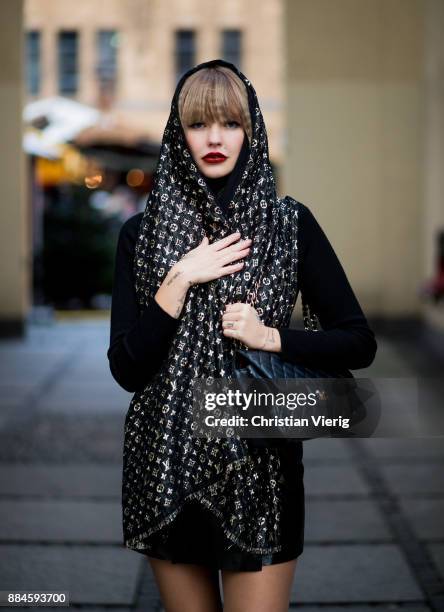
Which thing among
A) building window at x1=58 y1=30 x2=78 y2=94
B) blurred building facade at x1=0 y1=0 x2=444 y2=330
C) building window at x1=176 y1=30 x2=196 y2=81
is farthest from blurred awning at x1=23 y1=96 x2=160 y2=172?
building window at x1=176 y1=30 x2=196 y2=81

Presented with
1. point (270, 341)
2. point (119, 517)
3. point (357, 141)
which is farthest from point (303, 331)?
point (357, 141)

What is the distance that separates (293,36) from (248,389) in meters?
10.3

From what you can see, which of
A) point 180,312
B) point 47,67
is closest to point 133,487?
point 180,312

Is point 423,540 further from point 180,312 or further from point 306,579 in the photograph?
point 180,312

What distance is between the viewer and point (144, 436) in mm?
2098

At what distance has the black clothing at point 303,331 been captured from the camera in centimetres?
205

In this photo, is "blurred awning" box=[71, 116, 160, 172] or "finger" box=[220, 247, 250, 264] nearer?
"finger" box=[220, 247, 250, 264]

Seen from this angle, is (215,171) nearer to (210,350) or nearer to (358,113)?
(210,350)

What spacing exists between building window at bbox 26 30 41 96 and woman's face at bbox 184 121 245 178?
976 inches

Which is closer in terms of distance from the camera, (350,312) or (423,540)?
(350,312)

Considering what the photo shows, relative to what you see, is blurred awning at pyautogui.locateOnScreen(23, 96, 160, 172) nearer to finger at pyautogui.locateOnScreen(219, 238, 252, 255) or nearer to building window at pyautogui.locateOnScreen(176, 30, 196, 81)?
building window at pyautogui.locateOnScreen(176, 30, 196, 81)

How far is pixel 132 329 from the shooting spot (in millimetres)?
2092

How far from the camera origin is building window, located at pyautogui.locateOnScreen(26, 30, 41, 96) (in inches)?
1024

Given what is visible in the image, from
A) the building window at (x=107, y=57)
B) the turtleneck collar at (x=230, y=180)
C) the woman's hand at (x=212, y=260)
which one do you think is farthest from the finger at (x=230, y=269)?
the building window at (x=107, y=57)
